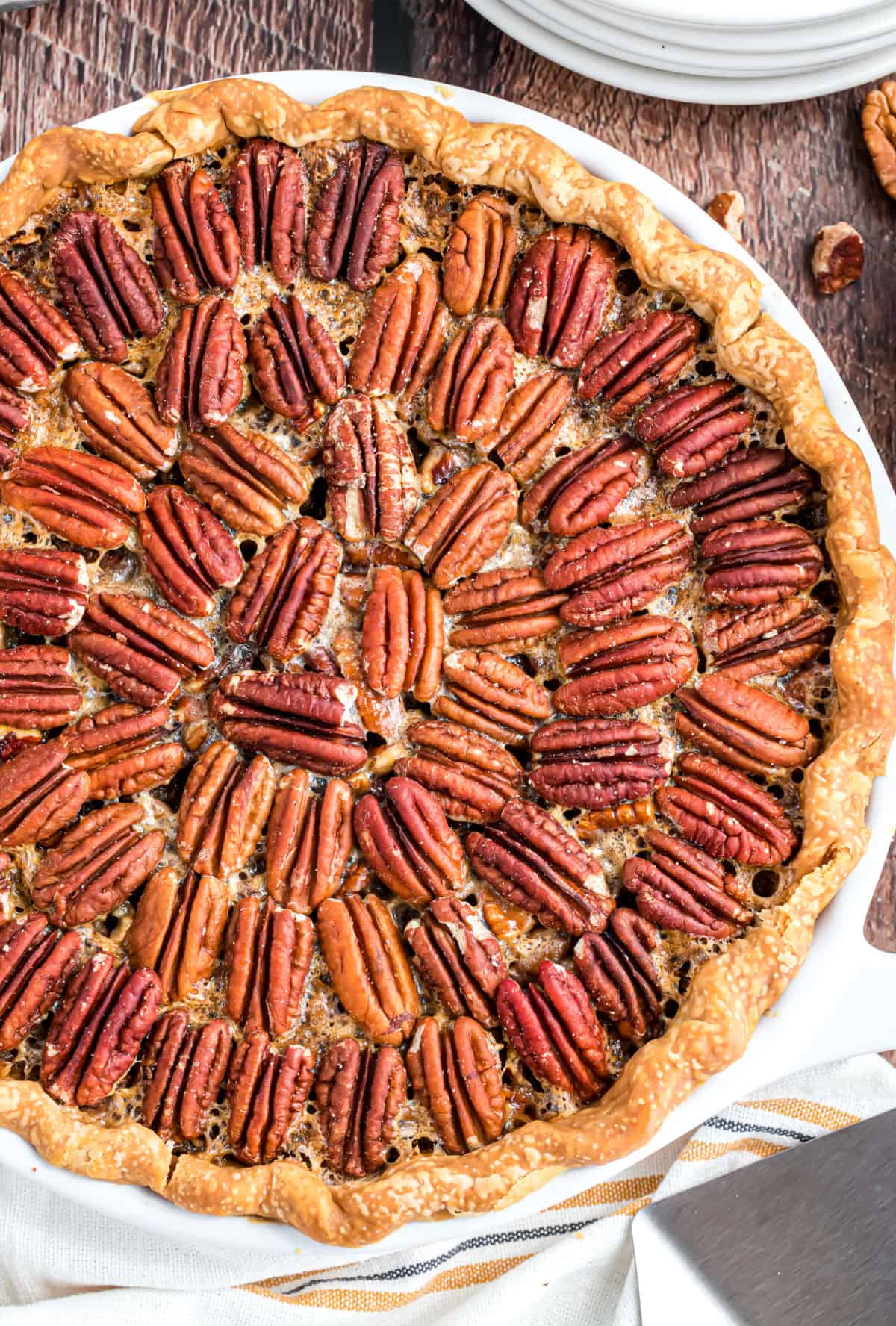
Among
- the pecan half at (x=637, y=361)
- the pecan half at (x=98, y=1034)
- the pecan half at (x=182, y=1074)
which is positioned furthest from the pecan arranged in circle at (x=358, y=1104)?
the pecan half at (x=637, y=361)

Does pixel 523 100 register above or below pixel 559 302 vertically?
above

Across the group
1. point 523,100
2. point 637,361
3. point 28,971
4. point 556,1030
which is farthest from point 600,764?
point 523,100

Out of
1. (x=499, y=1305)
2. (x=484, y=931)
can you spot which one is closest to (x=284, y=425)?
(x=484, y=931)

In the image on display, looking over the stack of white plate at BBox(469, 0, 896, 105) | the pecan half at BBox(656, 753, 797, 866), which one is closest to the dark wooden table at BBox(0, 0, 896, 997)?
the stack of white plate at BBox(469, 0, 896, 105)

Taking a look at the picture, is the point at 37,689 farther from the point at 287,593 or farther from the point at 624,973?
the point at 624,973

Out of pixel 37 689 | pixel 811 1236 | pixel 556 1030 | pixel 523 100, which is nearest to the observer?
pixel 556 1030

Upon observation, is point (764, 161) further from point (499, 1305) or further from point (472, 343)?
point (499, 1305)

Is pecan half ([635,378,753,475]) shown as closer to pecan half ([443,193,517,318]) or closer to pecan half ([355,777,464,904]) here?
pecan half ([443,193,517,318])
